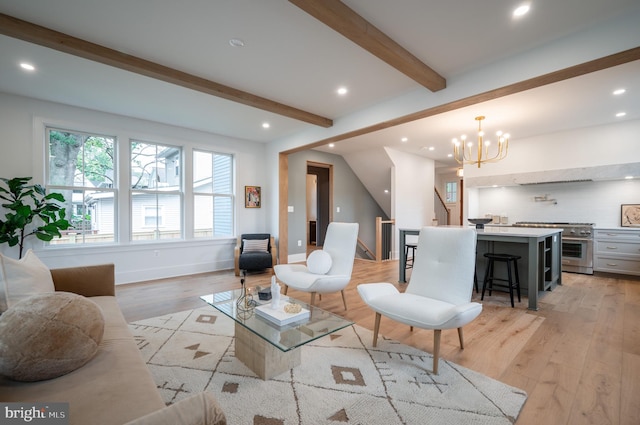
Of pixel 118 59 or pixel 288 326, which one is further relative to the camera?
pixel 118 59

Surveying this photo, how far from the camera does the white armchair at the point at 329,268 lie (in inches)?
115

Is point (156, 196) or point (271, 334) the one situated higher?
point (156, 196)

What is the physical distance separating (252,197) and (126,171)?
89.3 inches

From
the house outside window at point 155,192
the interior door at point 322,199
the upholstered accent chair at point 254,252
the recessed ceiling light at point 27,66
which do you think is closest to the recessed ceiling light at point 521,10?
the upholstered accent chair at point 254,252

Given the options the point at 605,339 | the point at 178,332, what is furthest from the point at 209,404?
the point at 605,339

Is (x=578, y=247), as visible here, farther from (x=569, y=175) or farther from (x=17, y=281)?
(x=17, y=281)

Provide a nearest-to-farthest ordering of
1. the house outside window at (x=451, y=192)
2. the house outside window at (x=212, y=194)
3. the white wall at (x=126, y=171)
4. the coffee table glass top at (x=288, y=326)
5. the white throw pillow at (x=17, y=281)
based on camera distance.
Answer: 1. the white throw pillow at (x=17, y=281)
2. the coffee table glass top at (x=288, y=326)
3. the white wall at (x=126, y=171)
4. the house outside window at (x=212, y=194)
5. the house outside window at (x=451, y=192)

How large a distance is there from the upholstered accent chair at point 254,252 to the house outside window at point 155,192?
115 centimetres

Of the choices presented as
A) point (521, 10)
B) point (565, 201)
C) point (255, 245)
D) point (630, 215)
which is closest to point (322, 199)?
point (255, 245)

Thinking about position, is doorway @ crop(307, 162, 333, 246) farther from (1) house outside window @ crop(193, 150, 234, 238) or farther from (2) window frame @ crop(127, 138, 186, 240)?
(2) window frame @ crop(127, 138, 186, 240)

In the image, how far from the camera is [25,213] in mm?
3398

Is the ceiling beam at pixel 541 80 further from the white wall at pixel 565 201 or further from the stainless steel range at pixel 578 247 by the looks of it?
the white wall at pixel 565 201

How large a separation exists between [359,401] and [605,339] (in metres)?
2.43

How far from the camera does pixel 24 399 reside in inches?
41.6
